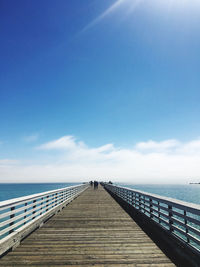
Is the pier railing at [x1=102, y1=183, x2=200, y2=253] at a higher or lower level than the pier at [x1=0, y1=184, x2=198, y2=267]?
higher

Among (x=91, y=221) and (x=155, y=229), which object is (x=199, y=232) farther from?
(x=91, y=221)

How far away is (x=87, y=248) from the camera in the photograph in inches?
185

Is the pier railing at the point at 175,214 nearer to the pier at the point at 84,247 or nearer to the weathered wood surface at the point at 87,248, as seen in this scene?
the pier at the point at 84,247

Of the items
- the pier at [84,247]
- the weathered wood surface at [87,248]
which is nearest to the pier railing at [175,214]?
the pier at [84,247]

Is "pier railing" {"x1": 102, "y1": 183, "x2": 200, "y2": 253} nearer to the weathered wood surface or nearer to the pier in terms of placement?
the pier

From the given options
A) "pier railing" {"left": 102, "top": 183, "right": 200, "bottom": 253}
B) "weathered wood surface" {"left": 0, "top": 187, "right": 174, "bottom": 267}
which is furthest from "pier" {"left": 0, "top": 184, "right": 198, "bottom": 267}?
"pier railing" {"left": 102, "top": 183, "right": 200, "bottom": 253}

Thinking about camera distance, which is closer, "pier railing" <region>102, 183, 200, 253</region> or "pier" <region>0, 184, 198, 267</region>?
"pier" <region>0, 184, 198, 267</region>

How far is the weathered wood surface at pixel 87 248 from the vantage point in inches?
156

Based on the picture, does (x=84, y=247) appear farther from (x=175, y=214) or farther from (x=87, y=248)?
(x=175, y=214)

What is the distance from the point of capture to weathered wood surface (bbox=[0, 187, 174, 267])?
3971 millimetres

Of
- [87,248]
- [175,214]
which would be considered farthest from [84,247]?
[175,214]

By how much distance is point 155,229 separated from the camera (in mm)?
6234

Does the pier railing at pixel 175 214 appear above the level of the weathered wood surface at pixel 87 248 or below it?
above

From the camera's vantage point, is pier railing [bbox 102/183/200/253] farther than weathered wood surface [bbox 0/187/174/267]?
Yes
